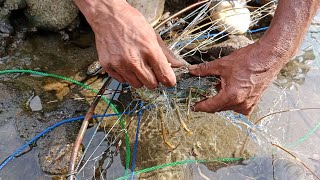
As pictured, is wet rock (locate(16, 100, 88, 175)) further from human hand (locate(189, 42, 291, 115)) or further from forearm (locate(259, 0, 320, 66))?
forearm (locate(259, 0, 320, 66))

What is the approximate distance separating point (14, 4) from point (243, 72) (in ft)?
6.70

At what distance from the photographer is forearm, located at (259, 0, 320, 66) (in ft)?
6.78

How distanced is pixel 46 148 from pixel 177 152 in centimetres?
85

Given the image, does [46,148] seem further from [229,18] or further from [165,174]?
[229,18]

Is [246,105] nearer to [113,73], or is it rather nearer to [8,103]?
[113,73]

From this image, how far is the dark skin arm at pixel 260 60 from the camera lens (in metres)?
2.03

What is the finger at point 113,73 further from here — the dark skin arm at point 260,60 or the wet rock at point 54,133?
the wet rock at point 54,133

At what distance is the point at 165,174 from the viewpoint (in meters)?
2.50

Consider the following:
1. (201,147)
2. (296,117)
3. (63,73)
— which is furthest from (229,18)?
(63,73)

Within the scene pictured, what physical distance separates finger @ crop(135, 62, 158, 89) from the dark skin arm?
36 cm

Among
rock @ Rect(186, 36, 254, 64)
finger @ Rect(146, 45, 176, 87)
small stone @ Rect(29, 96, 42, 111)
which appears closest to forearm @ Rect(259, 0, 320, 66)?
finger @ Rect(146, 45, 176, 87)

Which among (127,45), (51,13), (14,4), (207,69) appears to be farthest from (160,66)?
(14,4)

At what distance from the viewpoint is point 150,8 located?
321 cm

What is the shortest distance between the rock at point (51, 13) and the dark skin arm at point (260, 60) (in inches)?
60.9
